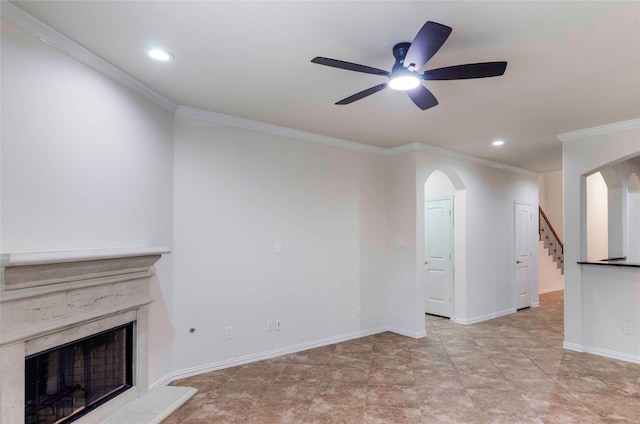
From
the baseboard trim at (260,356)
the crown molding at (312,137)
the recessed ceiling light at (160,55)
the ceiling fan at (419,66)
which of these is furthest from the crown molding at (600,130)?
the recessed ceiling light at (160,55)

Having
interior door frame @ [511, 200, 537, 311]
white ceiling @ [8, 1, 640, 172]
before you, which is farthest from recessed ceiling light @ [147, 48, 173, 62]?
interior door frame @ [511, 200, 537, 311]

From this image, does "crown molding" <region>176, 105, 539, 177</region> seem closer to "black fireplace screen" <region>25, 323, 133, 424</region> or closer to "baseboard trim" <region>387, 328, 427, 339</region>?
"black fireplace screen" <region>25, 323, 133, 424</region>

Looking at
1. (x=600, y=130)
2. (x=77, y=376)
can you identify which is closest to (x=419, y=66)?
(x=77, y=376)

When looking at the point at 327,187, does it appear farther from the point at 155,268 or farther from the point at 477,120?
the point at 155,268

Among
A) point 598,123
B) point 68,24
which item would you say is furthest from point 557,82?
point 68,24

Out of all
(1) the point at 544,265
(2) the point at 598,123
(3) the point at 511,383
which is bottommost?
(3) the point at 511,383

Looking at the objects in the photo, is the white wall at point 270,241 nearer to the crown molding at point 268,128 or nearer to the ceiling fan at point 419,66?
the crown molding at point 268,128

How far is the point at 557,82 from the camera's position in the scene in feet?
9.68

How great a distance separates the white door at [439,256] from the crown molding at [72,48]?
179 inches

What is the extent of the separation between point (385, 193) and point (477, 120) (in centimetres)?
174

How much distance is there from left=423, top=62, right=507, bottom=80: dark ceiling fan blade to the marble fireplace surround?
250cm

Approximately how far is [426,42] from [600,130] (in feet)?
11.6

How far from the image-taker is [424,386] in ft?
11.0

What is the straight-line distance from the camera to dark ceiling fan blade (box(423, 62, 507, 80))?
208cm
